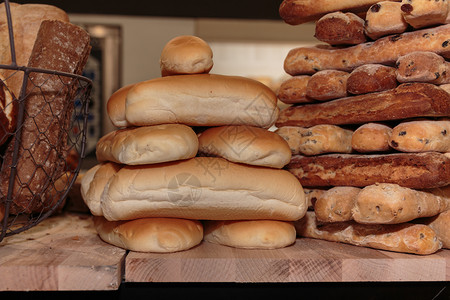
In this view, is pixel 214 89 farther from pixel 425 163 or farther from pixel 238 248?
pixel 425 163

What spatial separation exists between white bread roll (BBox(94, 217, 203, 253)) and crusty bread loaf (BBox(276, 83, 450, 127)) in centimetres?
45

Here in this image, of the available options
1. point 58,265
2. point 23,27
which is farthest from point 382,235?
point 23,27

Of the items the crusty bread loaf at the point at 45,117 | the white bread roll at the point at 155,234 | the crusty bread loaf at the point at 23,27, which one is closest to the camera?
the white bread roll at the point at 155,234

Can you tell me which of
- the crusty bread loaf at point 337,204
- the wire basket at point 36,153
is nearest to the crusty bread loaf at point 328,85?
the crusty bread loaf at point 337,204

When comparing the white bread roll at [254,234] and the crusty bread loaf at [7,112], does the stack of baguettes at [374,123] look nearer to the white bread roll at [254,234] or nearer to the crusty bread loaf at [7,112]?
the white bread roll at [254,234]

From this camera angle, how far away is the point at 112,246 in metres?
1.10

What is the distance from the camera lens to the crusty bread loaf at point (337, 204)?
111 centimetres

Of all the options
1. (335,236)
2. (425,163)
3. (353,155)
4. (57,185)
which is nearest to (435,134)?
(425,163)

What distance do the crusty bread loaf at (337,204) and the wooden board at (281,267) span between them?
120 mm

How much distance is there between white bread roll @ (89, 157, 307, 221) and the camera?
1.04m

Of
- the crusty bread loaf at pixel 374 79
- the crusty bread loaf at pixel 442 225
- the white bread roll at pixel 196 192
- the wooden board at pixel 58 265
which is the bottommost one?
the wooden board at pixel 58 265

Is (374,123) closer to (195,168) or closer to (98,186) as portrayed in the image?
(195,168)

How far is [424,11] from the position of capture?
40.9 inches

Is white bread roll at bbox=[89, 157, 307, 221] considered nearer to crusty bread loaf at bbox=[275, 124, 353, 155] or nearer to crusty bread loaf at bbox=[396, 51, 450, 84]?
crusty bread loaf at bbox=[275, 124, 353, 155]
